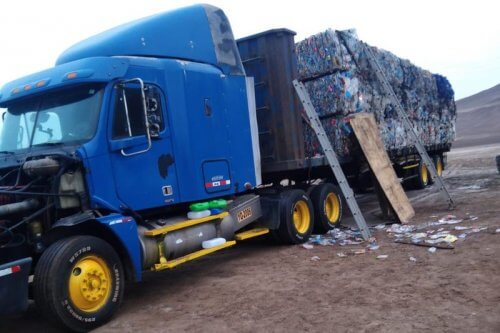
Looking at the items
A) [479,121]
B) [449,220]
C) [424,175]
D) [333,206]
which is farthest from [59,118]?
[479,121]

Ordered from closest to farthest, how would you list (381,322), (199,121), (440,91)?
(381,322) < (199,121) < (440,91)

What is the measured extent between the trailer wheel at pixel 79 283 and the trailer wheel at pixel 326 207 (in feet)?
15.6

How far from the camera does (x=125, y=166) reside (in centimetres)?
569

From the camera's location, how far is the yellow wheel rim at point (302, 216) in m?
8.75

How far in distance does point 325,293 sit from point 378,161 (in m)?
4.80

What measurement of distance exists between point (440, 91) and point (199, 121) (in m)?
11.6

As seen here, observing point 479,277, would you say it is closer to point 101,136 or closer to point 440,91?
point 101,136

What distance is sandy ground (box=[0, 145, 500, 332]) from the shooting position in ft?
15.1

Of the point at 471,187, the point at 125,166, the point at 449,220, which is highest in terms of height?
the point at 125,166

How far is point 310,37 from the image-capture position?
9.78m

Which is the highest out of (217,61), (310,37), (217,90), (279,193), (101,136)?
(310,37)

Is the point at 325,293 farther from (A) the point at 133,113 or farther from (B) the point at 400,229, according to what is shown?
(B) the point at 400,229

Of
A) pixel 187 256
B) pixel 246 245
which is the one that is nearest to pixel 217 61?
pixel 187 256

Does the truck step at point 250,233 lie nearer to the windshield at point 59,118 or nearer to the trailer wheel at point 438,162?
Answer: the windshield at point 59,118
